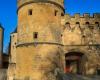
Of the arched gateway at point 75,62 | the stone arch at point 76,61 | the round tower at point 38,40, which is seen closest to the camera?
the round tower at point 38,40

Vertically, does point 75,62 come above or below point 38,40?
below

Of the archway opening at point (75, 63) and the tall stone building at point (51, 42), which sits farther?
the archway opening at point (75, 63)

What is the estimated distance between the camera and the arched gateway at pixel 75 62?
21.3 metres

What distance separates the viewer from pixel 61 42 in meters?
20.8

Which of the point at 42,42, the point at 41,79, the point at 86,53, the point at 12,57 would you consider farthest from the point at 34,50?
the point at 12,57

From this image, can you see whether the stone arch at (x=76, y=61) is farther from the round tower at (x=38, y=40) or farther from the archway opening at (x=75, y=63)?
the round tower at (x=38, y=40)

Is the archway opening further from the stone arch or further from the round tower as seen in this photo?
the round tower

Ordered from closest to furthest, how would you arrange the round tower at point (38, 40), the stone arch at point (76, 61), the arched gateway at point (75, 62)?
the round tower at point (38, 40), the stone arch at point (76, 61), the arched gateway at point (75, 62)

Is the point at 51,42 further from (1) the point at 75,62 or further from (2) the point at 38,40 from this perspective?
(1) the point at 75,62

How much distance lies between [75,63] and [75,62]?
0.09 m

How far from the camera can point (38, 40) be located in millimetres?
19797

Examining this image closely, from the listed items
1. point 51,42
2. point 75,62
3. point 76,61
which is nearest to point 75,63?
point 75,62

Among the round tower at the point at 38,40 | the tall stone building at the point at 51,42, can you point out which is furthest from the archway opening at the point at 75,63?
the round tower at the point at 38,40

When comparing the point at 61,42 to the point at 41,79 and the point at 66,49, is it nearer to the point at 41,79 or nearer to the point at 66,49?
the point at 66,49
